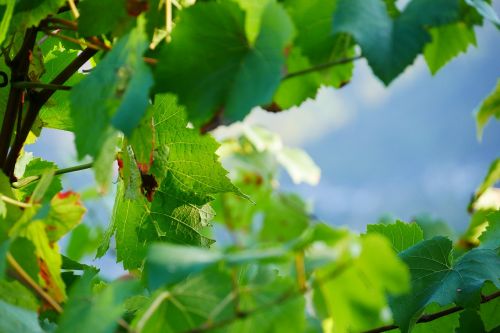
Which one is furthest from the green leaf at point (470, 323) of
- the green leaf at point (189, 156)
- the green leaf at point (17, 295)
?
the green leaf at point (17, 295)

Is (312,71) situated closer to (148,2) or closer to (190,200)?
(148,2)

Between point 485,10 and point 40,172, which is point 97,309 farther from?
point 40,172

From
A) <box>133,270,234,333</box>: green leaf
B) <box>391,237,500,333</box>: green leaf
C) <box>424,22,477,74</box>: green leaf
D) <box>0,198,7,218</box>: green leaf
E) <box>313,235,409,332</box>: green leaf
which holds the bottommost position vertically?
<box>391,237,500,333</box>: green leaf

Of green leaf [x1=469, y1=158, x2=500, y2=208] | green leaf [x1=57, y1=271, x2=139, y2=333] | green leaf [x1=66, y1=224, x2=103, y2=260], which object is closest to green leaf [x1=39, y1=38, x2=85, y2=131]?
green leaf [x1=57, y1=271, x2=139, y2=333]

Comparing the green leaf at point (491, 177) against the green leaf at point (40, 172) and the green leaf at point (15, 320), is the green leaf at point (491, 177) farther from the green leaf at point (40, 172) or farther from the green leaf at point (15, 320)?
the green leaf at point (15, 320)

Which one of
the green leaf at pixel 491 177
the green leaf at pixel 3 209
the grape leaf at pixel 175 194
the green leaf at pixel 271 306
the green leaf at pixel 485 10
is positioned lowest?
the green leaf at pixel 491 177

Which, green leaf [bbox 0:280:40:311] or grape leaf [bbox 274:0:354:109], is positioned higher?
grape leaf [bbox 274:0:354:109]

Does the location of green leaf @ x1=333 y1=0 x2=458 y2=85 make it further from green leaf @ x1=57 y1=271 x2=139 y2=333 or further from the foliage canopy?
green leaf @ x1=57 y1=271 x2=139 y2=333
